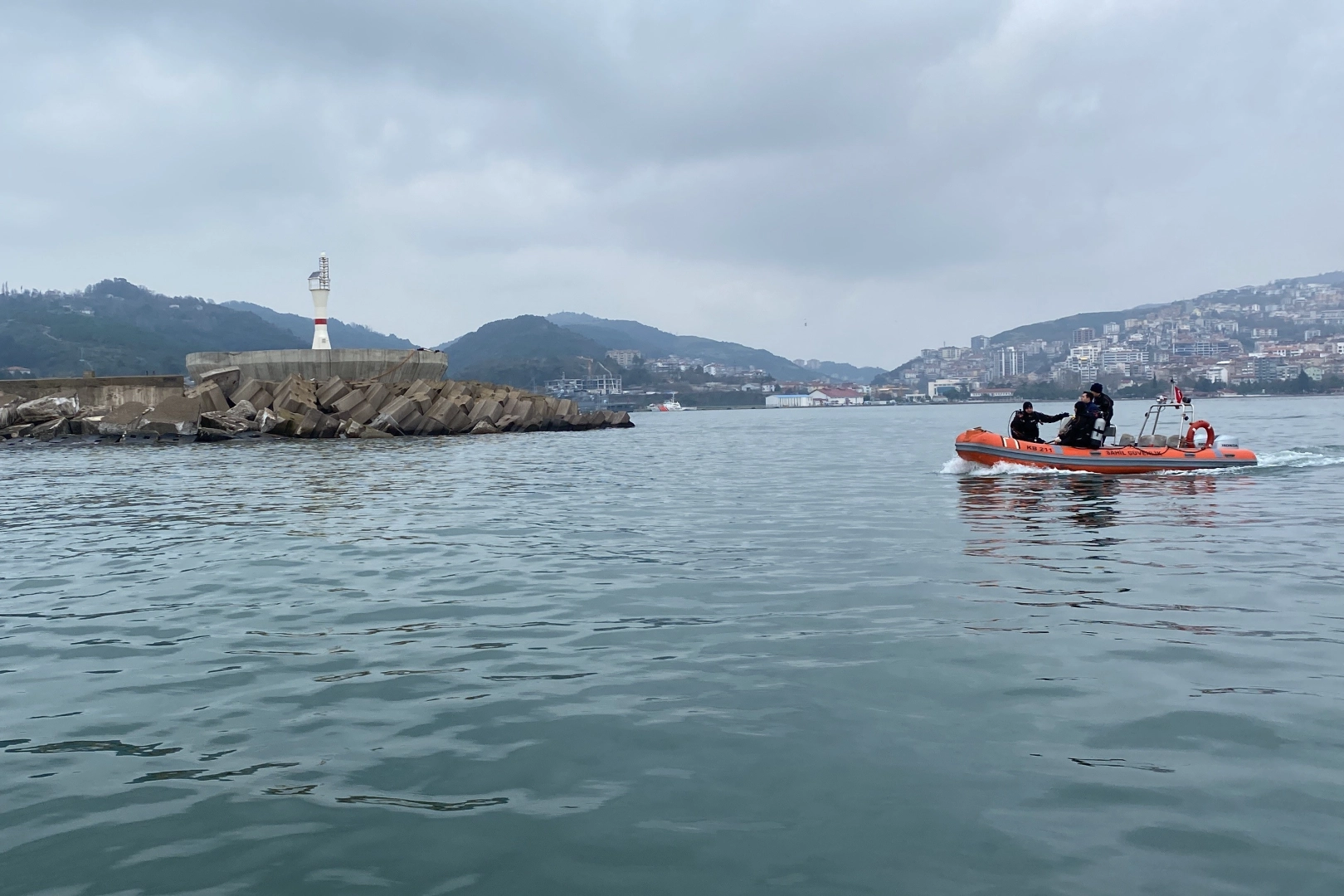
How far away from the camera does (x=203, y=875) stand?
3.51 metres

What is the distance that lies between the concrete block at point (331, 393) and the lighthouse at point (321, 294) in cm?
1076

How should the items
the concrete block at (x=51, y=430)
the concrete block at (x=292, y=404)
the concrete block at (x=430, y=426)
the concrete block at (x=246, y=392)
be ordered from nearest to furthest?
the concrete block at (x=51, y=430), the concrete block at (x=292, y=404), the concrete block at (x=246, y=392), the concrete block at (x=430, y=426)

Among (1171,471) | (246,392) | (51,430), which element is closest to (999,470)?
(1171,471)

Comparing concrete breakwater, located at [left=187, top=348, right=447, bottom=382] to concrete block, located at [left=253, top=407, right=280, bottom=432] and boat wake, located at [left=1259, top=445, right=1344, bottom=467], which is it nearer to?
concrete block, located at [left=253, top=407, right=280, bottom=432]

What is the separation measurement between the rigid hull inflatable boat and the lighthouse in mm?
39913

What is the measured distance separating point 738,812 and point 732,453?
28753mm

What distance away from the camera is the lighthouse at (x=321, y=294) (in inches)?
2041

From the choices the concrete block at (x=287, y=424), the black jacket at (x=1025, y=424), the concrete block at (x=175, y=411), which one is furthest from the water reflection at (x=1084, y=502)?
the concrete block at (x=175, y=411)

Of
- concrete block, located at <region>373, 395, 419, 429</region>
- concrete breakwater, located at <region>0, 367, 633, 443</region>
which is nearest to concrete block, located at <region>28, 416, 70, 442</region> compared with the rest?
concrete breakwater, located at <region>0, 367, 633, 443</region>

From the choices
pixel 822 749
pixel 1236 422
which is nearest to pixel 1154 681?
pixel 822 749

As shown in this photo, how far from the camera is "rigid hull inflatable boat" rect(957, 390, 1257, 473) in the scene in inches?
778

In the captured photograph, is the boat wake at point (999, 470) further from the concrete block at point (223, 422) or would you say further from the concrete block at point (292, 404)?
the concrete block at point (223, 422)

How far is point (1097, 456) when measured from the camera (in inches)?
775

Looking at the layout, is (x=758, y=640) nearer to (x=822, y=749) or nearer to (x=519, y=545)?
(x=822, y=749)
